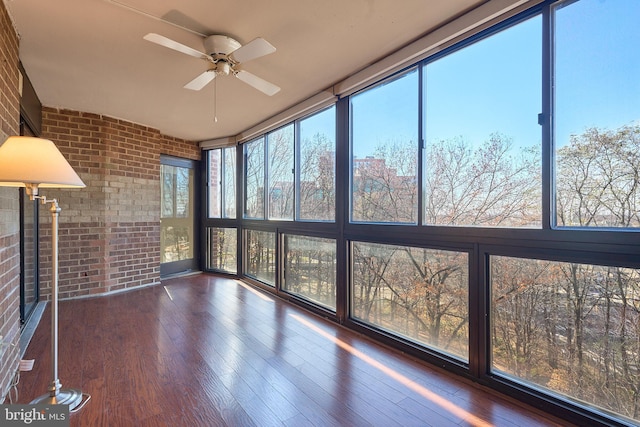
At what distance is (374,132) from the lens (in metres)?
2.85

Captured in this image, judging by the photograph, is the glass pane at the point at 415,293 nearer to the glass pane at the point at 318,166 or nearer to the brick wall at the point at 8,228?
the glass pane at the point at 318,166

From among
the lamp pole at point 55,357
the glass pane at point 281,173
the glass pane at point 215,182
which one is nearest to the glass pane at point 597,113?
the glass pane at point 281,173

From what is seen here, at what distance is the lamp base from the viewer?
177 cm

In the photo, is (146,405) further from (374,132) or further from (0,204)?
(374,132)

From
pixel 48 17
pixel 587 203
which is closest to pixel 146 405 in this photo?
pixel 48 17

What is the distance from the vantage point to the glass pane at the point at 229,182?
5.24 metres

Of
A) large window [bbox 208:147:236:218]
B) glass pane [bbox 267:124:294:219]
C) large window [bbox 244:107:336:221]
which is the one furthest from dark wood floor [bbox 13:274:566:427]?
large window [bbox 208:147:236:218]

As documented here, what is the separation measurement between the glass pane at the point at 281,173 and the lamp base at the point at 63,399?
2.66m

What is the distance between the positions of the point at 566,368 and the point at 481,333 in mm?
459

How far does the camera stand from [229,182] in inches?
210

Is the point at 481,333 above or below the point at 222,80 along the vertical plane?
below

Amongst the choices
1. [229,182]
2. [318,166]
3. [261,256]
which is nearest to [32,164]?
[318,166]

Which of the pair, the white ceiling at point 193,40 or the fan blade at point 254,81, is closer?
the white ceiling at point 193,40

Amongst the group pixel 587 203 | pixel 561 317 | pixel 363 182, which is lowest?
pixel 561 317
